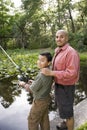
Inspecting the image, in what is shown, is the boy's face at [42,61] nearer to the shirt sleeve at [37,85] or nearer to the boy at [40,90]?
the boy at [40,90]

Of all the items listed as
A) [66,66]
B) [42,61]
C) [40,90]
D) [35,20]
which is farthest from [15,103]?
[35,20]

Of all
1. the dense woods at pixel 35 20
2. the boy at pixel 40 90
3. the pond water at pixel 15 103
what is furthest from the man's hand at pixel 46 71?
the dense woods at pixel 35 20

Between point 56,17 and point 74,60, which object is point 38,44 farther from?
point 74,60

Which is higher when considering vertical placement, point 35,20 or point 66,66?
point 66,66

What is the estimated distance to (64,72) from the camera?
A: 173 inches

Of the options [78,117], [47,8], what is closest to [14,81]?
[78,117]

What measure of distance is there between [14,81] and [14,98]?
2.25 meters

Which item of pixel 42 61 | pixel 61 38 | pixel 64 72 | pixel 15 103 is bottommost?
pixel 15 103

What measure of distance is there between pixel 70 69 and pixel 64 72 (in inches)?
3.9

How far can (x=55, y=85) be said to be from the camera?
185 inches

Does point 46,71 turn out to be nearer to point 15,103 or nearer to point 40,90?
point 40,90

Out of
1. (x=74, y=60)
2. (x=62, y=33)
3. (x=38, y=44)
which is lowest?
(x=38, y=44)

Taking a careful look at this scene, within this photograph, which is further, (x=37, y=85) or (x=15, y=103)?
(x=15, y=103)

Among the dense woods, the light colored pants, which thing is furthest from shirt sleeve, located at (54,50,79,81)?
the dense woods
